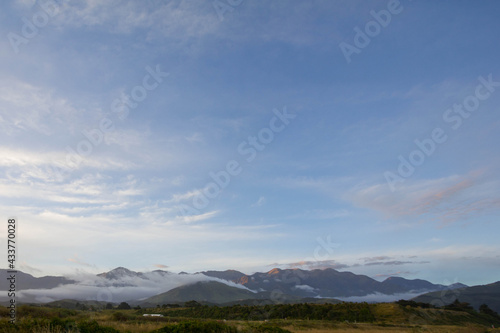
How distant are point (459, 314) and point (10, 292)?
91942 millimetres

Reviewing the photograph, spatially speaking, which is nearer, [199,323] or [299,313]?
[199,323]

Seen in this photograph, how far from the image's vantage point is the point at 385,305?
75.4m

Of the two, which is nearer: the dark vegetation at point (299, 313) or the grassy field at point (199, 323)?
the grassy field at point (199, 323)

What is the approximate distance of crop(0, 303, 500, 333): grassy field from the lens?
16734 millimetres

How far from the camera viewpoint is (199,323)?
18.3 meters

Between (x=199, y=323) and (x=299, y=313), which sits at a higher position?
(x=199, y=323)

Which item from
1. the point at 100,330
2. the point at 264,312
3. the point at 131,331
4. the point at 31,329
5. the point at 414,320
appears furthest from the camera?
the point at 264,312

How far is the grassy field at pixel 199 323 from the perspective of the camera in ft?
54.9

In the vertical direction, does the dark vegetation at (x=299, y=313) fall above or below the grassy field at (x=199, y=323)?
below

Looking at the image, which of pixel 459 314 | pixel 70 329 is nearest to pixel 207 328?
pixel 70 329

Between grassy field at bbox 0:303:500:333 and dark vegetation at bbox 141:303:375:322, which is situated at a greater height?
grassy field at bbox 0:303:500:333

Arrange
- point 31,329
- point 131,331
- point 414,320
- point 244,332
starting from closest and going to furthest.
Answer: point 31,329, point 244,332, point 131,331, point 414,320

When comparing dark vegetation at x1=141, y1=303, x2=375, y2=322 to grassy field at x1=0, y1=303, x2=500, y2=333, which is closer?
grassy field at x1=0, y1=303, x2=500, y2=333

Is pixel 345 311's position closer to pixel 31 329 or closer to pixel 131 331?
pixel 131 331
